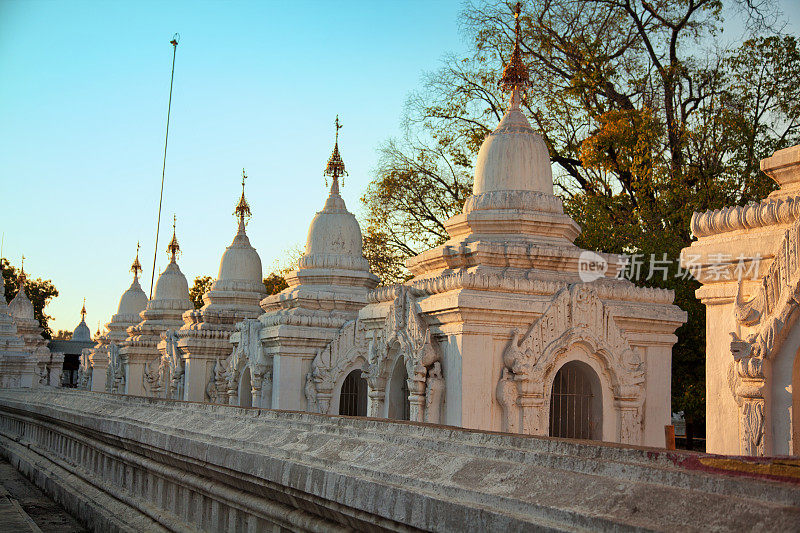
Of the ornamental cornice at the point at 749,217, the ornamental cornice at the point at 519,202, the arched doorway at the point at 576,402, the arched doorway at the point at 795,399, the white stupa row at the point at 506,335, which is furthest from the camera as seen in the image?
the ornamental cornice at the point at 519,202

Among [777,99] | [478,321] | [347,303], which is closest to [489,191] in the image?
[478,321]

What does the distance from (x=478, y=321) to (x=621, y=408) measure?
238 cm

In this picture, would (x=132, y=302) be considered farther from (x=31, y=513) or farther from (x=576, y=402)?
(x=31, y=513)

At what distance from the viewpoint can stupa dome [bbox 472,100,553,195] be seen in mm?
13938

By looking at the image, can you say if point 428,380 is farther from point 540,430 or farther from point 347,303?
point 347,303

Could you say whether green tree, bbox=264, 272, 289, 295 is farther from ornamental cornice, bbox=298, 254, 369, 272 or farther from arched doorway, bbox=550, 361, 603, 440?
arched doorway, bbox=550, 361, 603, 440

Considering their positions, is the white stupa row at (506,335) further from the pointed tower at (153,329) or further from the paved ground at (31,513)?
the pointed tower at (153,329)

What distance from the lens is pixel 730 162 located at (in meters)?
20.7

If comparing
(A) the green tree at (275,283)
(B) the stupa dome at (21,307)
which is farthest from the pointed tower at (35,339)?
(A) the green tree at (275,283)

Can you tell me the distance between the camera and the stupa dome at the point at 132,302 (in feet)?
131

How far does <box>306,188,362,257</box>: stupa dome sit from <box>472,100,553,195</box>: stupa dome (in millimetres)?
6896

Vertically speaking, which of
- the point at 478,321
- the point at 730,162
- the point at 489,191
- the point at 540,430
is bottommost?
the point at 540,430

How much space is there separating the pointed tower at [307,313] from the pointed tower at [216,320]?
3126 mm

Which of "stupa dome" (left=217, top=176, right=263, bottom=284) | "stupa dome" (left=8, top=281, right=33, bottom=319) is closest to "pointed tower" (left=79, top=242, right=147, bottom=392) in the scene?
"stupa dome" (left=8, top=281, right=33, bottom=319)
